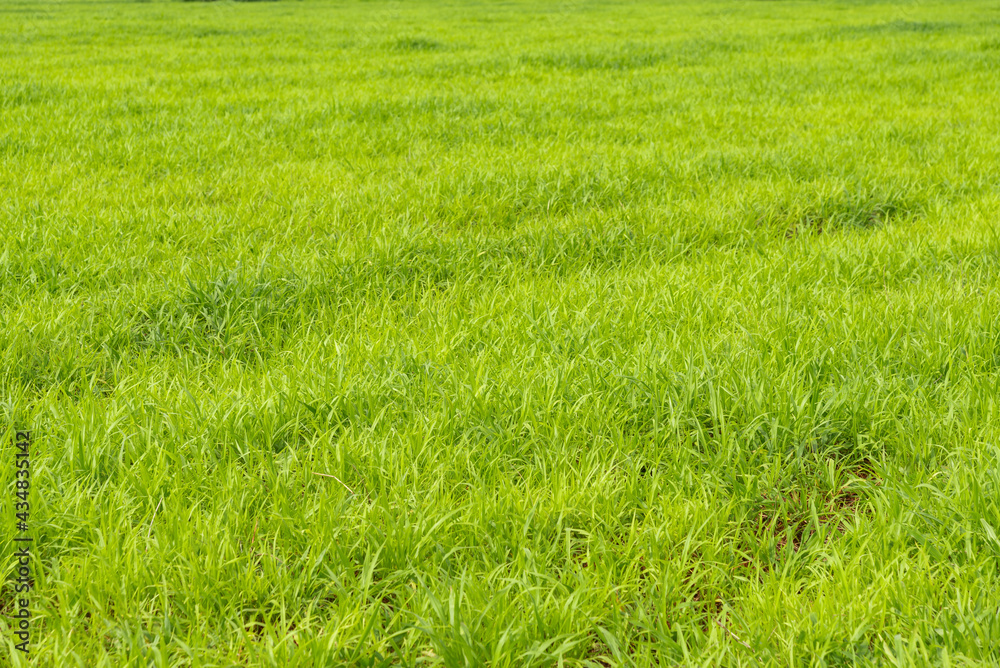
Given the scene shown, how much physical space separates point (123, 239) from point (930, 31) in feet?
Result: 61.3

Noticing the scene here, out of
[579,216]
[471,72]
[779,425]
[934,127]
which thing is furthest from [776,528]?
[471,72]

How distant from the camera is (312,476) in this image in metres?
2.23

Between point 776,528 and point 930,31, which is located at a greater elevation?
point 930,31

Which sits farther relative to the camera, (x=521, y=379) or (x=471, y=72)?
(x=471, y=72)

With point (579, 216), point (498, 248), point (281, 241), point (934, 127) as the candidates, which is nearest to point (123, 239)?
point (281, 241)

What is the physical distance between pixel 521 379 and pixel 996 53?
45.3 ft

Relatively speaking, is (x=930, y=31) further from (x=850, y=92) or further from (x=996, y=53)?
(x=850, y=92)

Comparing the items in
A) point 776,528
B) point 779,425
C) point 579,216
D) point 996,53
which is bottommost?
point 776,528

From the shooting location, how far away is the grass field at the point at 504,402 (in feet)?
5.74

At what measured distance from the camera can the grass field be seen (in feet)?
5.74

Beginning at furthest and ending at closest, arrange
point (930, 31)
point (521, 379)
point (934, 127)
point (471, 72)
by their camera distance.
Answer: point (930, 31), point (471, 72), point (934, 127), point (521, 379)

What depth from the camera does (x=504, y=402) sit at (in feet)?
8.37

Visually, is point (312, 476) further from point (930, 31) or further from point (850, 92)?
point (930, 31)

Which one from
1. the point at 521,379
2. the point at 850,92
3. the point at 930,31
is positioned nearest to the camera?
the point at 521,379
